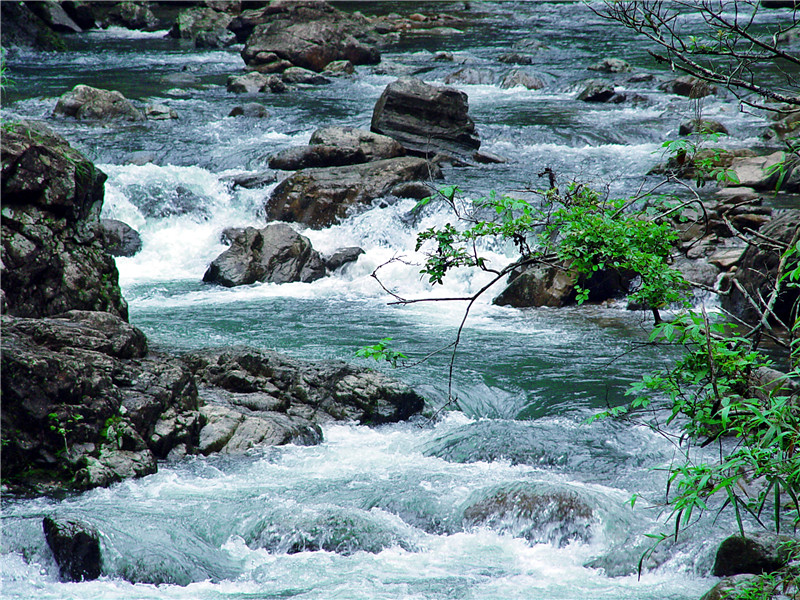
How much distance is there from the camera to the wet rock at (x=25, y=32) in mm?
25328

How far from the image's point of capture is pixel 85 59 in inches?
971

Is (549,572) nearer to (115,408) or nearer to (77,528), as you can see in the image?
(77,528)

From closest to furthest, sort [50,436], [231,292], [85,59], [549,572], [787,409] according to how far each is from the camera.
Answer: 1. [787,409]
2. [549,572]
3. [50,436]
4. [231,292]
5. [85,59]

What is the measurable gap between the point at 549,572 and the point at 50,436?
11.9 ft

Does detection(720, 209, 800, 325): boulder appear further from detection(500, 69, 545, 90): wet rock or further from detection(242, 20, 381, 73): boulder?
detection(242, 20, 381, 73): boulder

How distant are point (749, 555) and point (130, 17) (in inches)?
1318

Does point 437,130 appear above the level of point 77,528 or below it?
above

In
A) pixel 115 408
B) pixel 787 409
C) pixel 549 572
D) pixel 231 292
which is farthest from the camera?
pixel 231 292

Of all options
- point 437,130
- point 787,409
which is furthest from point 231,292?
point 787,409

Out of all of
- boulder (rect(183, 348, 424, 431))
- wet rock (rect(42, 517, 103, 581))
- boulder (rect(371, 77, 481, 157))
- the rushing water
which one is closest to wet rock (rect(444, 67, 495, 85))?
the rushing water

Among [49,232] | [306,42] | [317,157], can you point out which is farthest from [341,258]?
[306,42]

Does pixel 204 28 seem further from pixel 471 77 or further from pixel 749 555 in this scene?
pixel 749 555

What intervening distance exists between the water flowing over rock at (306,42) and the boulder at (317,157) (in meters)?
9.84

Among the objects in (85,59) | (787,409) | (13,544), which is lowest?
(13,544)
